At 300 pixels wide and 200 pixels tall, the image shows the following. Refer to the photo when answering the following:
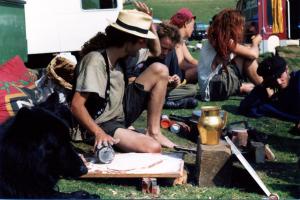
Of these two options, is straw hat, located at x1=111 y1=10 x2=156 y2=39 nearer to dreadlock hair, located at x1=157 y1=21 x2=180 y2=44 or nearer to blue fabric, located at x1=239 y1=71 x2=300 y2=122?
dreadlock hair, located at x1=157 y1=21 x2=180 y2=44

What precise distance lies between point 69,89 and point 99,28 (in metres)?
6.13

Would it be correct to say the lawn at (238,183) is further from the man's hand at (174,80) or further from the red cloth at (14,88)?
the man's hand at (174,80)

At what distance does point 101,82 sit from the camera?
4.03 m

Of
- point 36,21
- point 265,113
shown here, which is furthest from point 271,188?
point 36,21

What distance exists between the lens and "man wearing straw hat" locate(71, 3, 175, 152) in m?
3.92

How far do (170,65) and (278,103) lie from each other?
1.33 m

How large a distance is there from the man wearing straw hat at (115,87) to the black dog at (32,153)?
100cm

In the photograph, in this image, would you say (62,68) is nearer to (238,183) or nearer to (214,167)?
(214,167)

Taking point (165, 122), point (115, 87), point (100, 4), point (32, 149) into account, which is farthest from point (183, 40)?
point (32, 149)

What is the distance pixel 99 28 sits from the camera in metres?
10.9

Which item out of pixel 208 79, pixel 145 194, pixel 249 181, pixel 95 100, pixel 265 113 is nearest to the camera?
pixel 145 194

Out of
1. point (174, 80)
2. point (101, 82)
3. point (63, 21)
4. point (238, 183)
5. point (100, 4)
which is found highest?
point (100, 4)

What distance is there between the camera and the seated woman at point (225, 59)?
6441mm

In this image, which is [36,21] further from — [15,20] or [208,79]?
[208,79]
